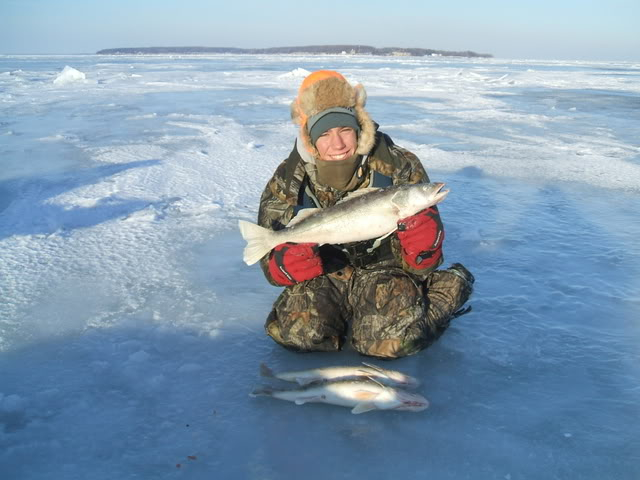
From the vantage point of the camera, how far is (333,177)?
3414 millimetres

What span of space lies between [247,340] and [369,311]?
95 centimetres

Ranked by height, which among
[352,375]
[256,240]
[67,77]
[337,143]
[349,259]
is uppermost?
[67,77]

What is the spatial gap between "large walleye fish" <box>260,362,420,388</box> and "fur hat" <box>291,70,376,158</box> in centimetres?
153

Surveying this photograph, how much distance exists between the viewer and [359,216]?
3.04 meters

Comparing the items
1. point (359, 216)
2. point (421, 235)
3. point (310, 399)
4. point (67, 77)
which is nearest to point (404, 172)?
point (421, 235)

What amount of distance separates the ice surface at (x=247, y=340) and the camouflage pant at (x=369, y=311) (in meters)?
0.12

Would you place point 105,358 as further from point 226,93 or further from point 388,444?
point 226,93

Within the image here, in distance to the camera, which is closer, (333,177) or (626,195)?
(333,177)

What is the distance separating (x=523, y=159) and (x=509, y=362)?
6.97 metres

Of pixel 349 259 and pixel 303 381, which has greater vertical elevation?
pixel 349 259

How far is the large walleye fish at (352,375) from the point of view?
286 centimetres

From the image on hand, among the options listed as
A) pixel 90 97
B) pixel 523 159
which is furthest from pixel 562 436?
pixel 90 97

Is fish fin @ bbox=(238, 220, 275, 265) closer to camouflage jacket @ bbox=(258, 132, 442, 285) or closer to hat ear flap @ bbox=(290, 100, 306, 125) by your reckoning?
camouflage jacket @ bbox=(258, 132, 442, 285)

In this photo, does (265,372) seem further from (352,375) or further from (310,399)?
(352,375)
